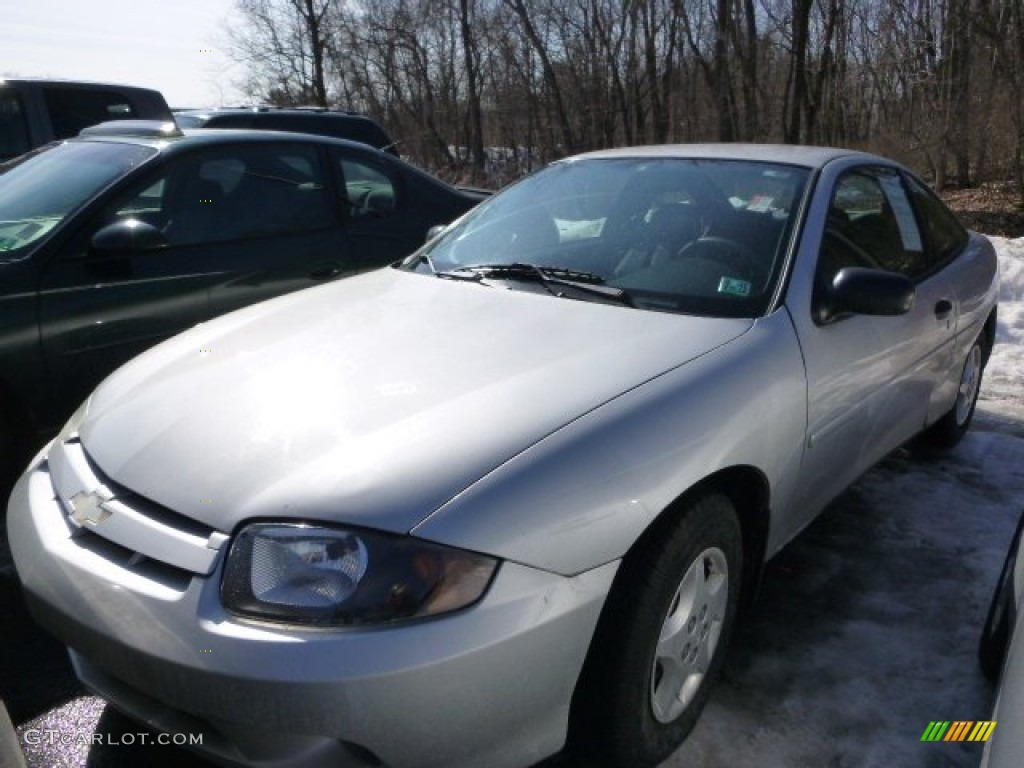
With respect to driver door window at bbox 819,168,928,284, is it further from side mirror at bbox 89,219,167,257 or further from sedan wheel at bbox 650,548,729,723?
side mirror at bbox 89,219,167,257

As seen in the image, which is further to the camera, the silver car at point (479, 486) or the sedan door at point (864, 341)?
the sedan door at point (864, 341)

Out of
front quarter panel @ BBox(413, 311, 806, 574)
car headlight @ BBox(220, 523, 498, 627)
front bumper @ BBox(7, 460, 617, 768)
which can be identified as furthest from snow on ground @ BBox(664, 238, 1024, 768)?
car headlight @ BBox(220, 523, 498, 627)

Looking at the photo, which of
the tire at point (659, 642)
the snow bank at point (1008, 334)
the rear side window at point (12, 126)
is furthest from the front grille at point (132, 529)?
the rear side window at point (12, 126)

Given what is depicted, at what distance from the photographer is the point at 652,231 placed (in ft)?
9.37

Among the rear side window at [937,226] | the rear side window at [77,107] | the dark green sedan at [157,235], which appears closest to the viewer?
the dark green sedan at [157,235]

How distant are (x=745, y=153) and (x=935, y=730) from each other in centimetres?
205

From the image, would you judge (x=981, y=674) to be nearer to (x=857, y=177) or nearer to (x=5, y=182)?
(x=857, y=177)

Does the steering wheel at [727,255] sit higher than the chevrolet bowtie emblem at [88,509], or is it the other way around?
the steering wheel at [727,255]

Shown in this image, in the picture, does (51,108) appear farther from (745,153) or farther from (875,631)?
(875,631)

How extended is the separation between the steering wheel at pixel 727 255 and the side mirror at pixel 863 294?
8.8 inches

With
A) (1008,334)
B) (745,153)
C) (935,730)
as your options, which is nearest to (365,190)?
(745,153)

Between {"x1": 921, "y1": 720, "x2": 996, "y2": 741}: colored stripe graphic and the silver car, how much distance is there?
0.59 metres

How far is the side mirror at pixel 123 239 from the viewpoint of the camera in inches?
137

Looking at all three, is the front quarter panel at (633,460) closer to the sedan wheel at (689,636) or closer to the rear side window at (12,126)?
the sedan wheel at (689,636)
